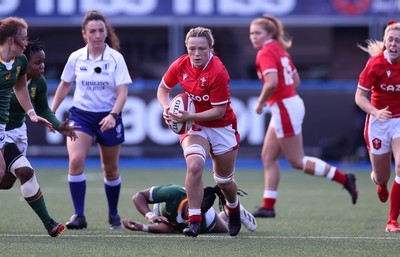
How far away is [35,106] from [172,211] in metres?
1.48

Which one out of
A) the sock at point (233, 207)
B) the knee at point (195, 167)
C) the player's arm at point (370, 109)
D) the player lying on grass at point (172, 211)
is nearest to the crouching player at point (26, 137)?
the player lying on grass at point (172, 211)

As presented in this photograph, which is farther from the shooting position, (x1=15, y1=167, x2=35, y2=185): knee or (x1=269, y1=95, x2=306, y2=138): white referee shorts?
(x1=269, y1=95, x2=306, y2=138): white referee shorts

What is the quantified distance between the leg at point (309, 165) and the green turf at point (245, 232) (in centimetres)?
31

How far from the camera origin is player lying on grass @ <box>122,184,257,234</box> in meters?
8.05

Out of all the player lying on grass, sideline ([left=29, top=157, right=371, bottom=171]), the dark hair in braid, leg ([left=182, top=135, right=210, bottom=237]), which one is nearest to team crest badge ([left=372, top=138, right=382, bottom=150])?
the player lying on grass

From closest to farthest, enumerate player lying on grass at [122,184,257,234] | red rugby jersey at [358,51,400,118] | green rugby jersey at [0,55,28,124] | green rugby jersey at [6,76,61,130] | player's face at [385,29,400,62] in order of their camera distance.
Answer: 1. green rugby jersey at [0,55,28,124]
2. green rugby jersey at [6,76,61,130]
3. player lying on grass at [122,184,257,234]
4. player's face at [385,29,400,62]
5. red rugby jersey at [358,51,400,118]

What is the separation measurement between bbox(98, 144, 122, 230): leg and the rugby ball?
1331 millimetres

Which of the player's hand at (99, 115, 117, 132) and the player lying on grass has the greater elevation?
the player's hand at (99, 115, 117, 132)

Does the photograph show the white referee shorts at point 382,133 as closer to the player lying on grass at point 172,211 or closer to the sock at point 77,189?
the player lying on grass at point 172,211

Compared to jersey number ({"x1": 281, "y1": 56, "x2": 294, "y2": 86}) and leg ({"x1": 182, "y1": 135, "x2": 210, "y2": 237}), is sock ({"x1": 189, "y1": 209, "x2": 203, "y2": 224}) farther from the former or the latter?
jersey number ({"x1": 281, "y1": 56, "x2": 294, "y2": 86})

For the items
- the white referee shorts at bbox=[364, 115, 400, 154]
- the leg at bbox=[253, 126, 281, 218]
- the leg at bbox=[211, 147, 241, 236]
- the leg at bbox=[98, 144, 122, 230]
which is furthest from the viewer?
the leg at bbox=[253, 126, 281, 218]

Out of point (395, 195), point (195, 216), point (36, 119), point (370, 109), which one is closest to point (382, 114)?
point (370, 109)

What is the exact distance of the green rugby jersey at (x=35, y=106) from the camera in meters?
7.94

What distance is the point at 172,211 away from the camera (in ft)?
26.5
